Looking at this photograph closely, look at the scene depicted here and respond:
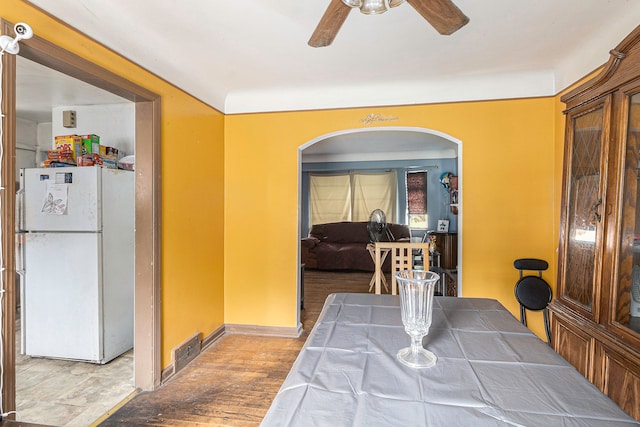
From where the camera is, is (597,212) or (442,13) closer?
(442,13)

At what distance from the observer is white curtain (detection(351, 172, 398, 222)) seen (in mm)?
6559

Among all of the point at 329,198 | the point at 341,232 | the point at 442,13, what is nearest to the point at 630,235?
the point at 442,13

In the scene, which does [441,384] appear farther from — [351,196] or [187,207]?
[351,196]

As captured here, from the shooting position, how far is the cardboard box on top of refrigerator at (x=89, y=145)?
2.57m

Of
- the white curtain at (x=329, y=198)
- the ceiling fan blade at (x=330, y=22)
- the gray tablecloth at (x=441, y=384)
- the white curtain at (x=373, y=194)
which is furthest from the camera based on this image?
the white curtain at (x=329, y=198)

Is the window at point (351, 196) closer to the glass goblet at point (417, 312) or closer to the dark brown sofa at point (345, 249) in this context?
the dark brown sofa at point (345, 249)

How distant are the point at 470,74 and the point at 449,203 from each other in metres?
3.99

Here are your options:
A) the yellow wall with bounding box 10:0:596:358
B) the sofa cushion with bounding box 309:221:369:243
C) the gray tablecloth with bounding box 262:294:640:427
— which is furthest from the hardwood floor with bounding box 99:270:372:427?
the sofa cushion with bounding box 309:221:369:243

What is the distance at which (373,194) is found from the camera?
6668 mm

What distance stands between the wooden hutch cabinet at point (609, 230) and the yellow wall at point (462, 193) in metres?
0.88

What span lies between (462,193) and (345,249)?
12.1 ft

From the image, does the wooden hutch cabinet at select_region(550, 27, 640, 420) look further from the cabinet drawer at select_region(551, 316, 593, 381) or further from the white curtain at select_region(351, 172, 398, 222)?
the white curtain at select_region(351, 172, 398, 222)

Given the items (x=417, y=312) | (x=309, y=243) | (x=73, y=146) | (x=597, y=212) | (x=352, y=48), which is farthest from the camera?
(x=309, y=243)

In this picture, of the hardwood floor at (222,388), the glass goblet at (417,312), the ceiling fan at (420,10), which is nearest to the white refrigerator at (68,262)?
the hardwood floor at (222,388)
